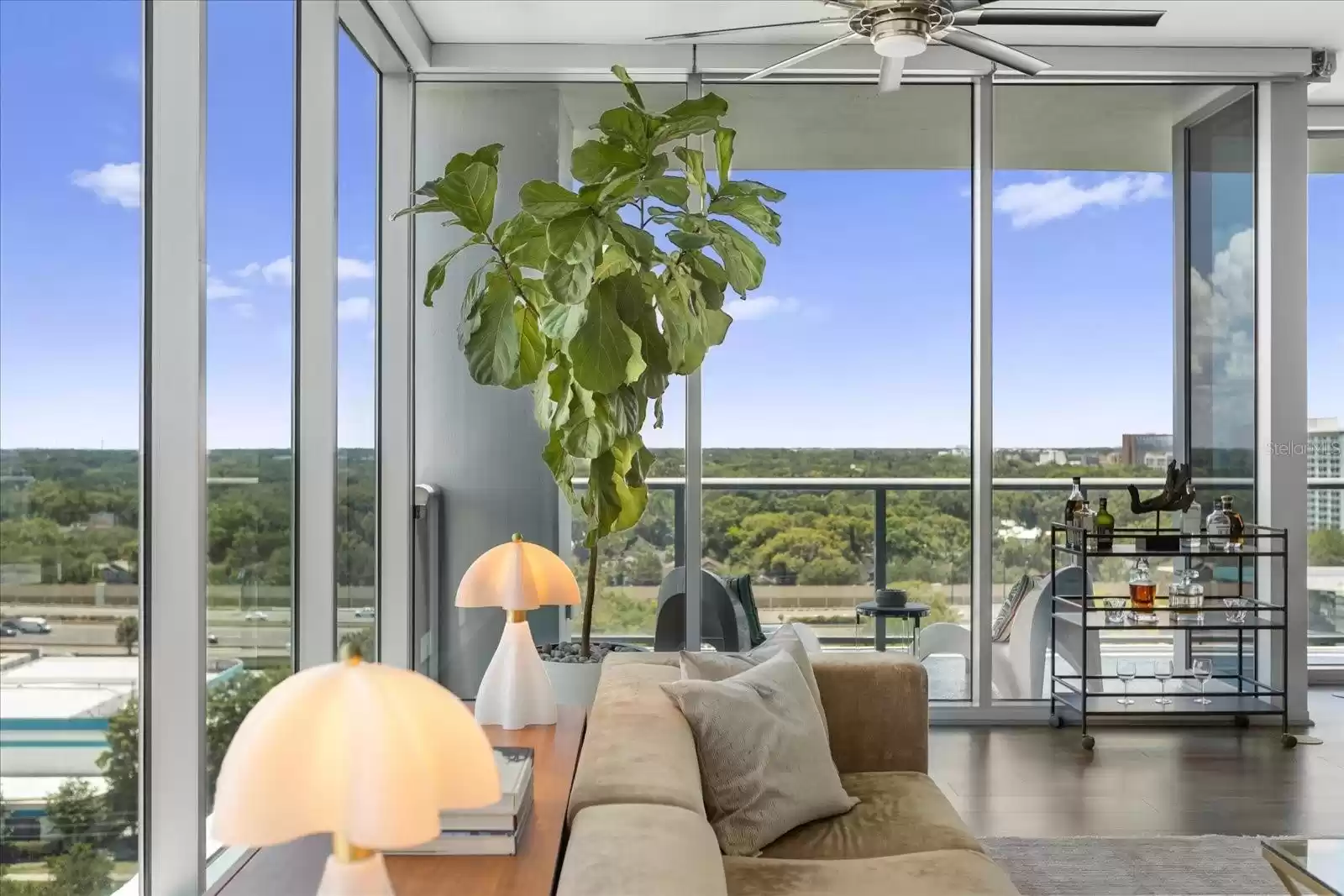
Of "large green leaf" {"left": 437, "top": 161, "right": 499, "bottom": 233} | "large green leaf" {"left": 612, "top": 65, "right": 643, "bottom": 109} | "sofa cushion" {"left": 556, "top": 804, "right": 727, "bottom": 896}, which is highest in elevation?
"large green leaf" {"left": 612, "top": 65, "right": 643, "bottom": 109}

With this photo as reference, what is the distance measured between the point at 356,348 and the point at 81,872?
229cm

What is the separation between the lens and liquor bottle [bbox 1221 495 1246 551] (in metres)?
4.71

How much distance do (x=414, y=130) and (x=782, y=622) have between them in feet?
9.04

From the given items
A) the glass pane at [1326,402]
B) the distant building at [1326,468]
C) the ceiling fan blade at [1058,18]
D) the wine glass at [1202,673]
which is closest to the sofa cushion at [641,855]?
the ceiling fan blade at [1058,18]

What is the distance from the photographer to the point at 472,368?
132 inches

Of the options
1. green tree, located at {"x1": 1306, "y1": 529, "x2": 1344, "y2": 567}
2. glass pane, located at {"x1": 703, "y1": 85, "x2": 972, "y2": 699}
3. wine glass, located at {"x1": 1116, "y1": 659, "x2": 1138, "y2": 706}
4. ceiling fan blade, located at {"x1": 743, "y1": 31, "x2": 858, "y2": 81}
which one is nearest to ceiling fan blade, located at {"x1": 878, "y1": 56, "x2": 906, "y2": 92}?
ceiling fan blade, located at {"x1": 743, "y1": 31, "x2": 858, "y2": 81}

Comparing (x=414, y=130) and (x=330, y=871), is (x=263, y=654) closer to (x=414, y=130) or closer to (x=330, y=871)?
(x=330, y=871)

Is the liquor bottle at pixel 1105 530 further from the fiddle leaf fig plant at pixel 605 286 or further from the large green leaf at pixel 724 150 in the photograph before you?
the large green leaf at pixel 724 150

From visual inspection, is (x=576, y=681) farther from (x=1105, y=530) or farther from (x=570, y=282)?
(x=1105, y=530)

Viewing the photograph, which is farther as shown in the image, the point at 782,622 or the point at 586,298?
the point at 782,622

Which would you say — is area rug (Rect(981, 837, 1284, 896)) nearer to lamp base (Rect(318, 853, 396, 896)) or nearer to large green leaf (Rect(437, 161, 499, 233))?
lamp base (Rect(318, 853, 396, 896))

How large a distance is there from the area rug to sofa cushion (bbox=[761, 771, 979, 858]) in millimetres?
750

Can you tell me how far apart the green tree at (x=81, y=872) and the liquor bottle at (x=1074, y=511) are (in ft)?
12.6

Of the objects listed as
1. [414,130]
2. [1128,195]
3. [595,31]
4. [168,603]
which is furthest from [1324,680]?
[168,603]
